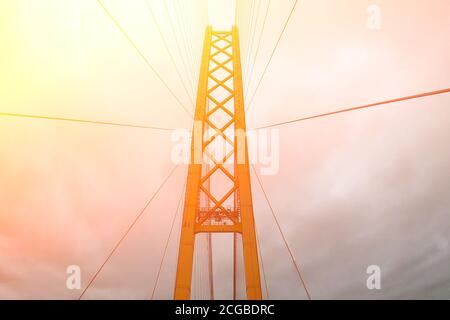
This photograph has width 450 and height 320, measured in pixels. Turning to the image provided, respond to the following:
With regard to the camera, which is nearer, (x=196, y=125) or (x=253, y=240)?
(x=253, y=240)

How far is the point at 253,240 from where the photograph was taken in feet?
19.6

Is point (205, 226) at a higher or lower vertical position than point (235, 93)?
lower

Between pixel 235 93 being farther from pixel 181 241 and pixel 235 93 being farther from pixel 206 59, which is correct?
pixel 181 241

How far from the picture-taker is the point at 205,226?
252 inches
